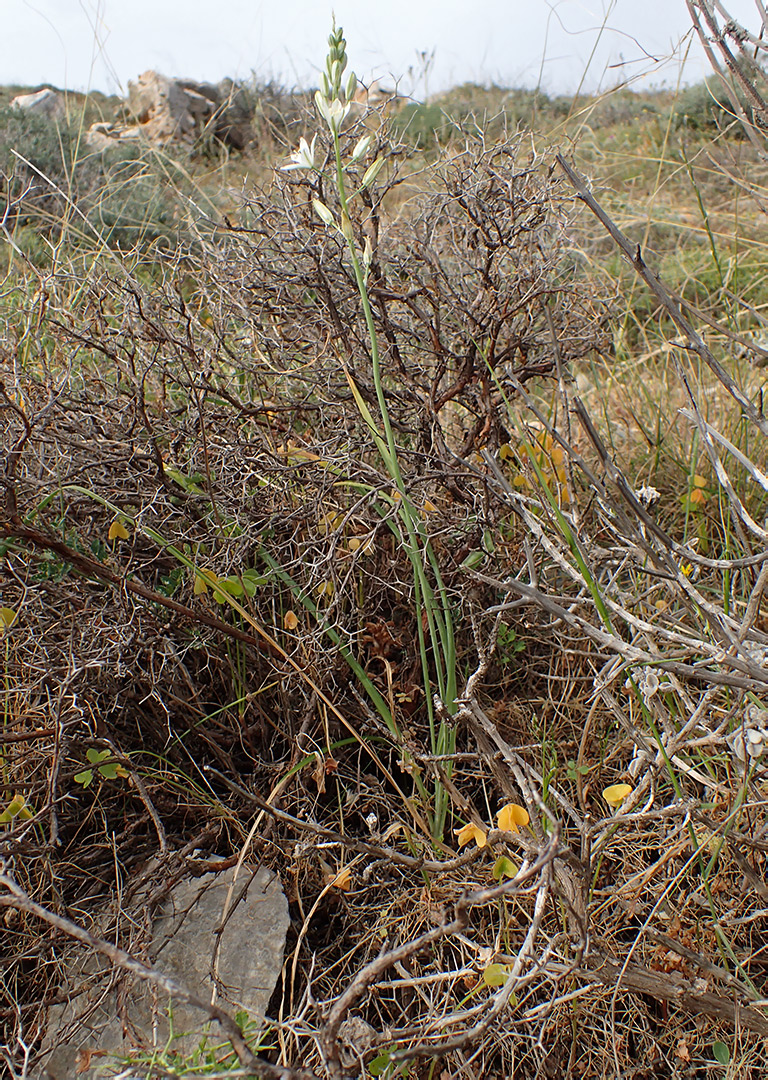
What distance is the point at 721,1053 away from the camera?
118 centimetres

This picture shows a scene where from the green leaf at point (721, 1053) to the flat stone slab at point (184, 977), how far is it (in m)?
0.73

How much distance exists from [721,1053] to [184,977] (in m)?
0.90

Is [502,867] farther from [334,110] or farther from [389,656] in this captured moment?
[334,110]

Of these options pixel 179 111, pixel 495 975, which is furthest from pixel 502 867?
pixel 179 111

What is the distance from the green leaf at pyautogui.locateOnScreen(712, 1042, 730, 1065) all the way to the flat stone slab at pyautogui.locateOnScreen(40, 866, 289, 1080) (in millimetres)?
725

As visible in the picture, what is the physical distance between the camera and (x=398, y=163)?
1816mm

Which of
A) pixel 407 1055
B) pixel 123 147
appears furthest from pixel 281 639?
pixel 123 147

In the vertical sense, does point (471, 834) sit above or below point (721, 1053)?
above

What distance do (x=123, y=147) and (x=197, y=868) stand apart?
6.30 m

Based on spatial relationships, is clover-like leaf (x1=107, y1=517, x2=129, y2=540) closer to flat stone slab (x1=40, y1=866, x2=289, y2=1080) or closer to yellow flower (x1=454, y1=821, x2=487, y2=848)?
flat stone slab (x1=40, y1=866, x2=289, y2=1080)

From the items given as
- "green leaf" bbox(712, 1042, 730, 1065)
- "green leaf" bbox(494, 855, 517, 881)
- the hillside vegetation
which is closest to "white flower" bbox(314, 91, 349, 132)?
the hillside vegetation

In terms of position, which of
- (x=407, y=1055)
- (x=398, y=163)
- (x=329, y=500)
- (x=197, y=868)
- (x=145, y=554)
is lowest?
(x=197, y=868)

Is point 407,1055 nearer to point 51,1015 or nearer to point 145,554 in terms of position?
point 51,1015

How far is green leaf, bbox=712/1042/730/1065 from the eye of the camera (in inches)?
46.4
